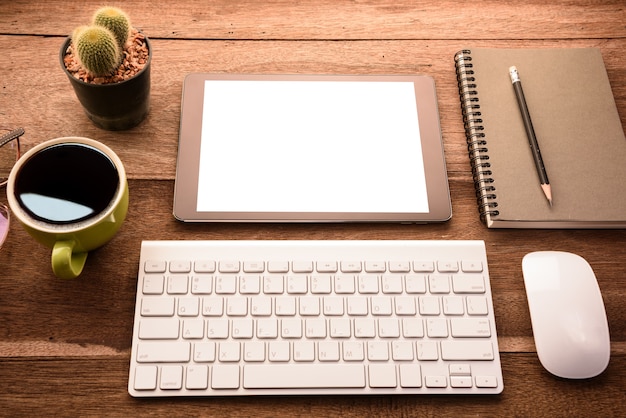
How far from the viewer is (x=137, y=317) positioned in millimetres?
641

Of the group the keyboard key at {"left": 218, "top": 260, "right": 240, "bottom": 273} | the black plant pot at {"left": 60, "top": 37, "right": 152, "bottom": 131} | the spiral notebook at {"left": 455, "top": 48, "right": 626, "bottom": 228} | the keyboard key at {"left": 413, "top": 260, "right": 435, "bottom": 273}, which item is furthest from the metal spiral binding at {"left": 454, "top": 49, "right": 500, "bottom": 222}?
the black plant pot at {"left": 60, "top": 37, "right": 152, "bottom": 131}

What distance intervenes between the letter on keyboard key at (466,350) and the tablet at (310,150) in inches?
6.3

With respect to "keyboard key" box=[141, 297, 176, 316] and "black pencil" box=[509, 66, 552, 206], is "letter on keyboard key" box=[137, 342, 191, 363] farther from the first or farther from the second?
"black pencil" box=[509, 66, 552, 206]

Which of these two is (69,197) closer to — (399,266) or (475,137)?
(399,266)

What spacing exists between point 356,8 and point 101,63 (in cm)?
42

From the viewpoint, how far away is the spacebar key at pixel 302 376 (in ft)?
2.02

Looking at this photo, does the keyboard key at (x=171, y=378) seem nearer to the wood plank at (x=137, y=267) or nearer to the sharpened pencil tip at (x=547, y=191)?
the wood plank at (x=137, y=267)

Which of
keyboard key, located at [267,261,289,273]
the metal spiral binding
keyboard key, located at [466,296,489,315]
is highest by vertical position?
the metal spiral binding

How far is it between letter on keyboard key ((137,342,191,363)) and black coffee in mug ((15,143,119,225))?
162 millimetres

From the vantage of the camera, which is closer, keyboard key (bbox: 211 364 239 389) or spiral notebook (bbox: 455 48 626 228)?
keyboard key (bbox: 211 364 239 389)

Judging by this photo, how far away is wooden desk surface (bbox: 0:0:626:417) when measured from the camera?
2.06 feet

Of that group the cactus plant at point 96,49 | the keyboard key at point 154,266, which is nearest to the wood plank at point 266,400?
the keyboard key at point 154,266

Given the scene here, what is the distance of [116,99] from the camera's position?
690 mm

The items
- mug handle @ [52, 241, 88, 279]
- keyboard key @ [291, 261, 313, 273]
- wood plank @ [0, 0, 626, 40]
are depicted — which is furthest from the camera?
wood plank @ [0, 0, 626, 40]
